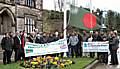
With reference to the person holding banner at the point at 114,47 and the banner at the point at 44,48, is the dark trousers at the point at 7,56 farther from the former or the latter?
the person holding banner at the point at 114,47

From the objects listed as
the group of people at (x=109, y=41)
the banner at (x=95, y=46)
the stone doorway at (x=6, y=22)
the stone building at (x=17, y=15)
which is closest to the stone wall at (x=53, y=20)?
the stone building at (x=17, y=15)

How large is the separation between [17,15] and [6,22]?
1.27 metres

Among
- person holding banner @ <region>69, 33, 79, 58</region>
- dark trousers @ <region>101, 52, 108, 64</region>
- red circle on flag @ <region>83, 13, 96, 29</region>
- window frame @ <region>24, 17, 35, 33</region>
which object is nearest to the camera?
dark trousers @ <region>101, 52, 108, 64</region>

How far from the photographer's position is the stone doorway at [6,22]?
30.5m

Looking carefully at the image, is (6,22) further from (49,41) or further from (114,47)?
(114,47)

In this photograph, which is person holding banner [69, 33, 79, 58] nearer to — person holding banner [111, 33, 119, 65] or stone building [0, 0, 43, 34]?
person holding banner [111, 33, 119, 65]

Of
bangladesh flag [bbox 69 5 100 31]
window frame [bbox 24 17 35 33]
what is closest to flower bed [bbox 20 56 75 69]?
bangladesh flag [bbox 69 5 100 31]

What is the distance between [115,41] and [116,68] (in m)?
2.42

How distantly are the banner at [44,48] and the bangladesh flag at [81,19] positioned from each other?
1695mm

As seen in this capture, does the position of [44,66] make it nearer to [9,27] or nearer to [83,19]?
[83,19]

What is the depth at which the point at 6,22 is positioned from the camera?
31203 millimetres

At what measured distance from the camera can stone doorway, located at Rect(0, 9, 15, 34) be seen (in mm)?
30547

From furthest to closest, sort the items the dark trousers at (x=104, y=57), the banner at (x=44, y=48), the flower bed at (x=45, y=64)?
1. the dark trousers at (x=104, y=57)
2. the banner at (x=44, y=48)
3. the flower bed at (x=45, y=64)

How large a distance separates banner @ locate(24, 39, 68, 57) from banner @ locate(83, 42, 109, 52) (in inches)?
73.2
